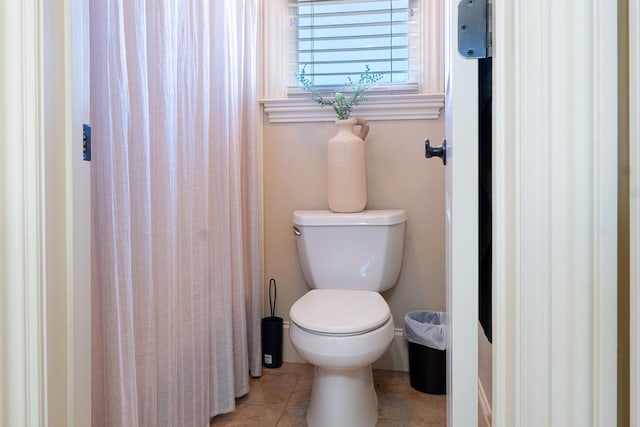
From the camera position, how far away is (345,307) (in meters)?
1.49

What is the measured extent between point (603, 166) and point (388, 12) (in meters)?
1.87

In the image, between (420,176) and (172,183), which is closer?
(172,183)

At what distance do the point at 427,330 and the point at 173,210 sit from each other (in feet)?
3.75

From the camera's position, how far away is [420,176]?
1.95m

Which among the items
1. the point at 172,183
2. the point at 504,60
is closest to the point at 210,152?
the point at 172,183

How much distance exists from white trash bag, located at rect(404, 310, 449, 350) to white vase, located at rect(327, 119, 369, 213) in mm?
552

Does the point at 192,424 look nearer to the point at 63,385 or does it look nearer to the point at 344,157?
the point at 63,385

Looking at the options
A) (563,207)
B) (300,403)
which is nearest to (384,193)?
(300,403)

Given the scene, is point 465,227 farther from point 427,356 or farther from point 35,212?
point 427,356

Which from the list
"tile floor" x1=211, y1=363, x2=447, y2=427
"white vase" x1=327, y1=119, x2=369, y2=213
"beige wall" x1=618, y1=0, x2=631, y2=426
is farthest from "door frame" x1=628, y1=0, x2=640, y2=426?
"white vase" x1=327, y1=119, x2=369, y2=213

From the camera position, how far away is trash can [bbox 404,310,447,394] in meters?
1.72

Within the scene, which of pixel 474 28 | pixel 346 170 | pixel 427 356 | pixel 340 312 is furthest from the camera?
pixel 346 170

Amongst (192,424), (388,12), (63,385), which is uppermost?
(388,12)

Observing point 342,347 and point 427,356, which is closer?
point 342,347
